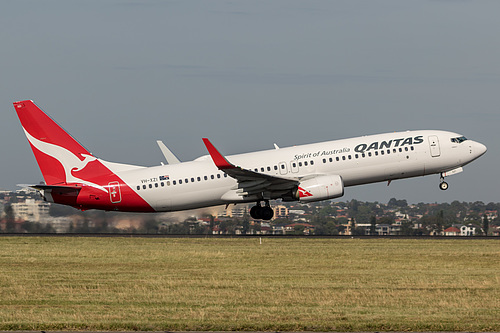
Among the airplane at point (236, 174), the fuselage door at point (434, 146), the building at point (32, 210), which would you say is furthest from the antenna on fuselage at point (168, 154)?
the fuselage door at point (434, 146)

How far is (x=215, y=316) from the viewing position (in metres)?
19.8

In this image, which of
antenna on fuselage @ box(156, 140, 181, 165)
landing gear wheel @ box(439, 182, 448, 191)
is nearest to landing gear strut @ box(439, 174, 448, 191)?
landing gear wheel @ box(439, 182, 448, 191)

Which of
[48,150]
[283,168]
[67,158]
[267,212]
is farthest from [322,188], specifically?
[48,150]

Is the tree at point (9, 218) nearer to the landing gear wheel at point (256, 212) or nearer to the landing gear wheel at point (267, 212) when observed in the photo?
the landing gear wheel at point (256, 212)

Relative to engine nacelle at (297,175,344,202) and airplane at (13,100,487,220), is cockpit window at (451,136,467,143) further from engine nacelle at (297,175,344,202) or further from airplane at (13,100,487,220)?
engine nacelle at (297,175,344,202)

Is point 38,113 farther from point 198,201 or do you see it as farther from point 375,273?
point 375,273

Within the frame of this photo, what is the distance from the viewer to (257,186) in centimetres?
4950

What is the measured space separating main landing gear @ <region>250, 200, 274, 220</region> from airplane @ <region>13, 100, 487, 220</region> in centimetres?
109

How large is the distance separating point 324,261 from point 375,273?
15.2 feet

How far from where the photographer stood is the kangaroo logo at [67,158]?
163 ft

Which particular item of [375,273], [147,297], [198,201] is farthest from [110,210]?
[147,297]

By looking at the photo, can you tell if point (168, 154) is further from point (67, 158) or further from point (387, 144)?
point (387, 144)

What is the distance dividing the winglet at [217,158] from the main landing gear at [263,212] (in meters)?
5.81

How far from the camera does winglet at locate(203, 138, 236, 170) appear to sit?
45.8 meters
